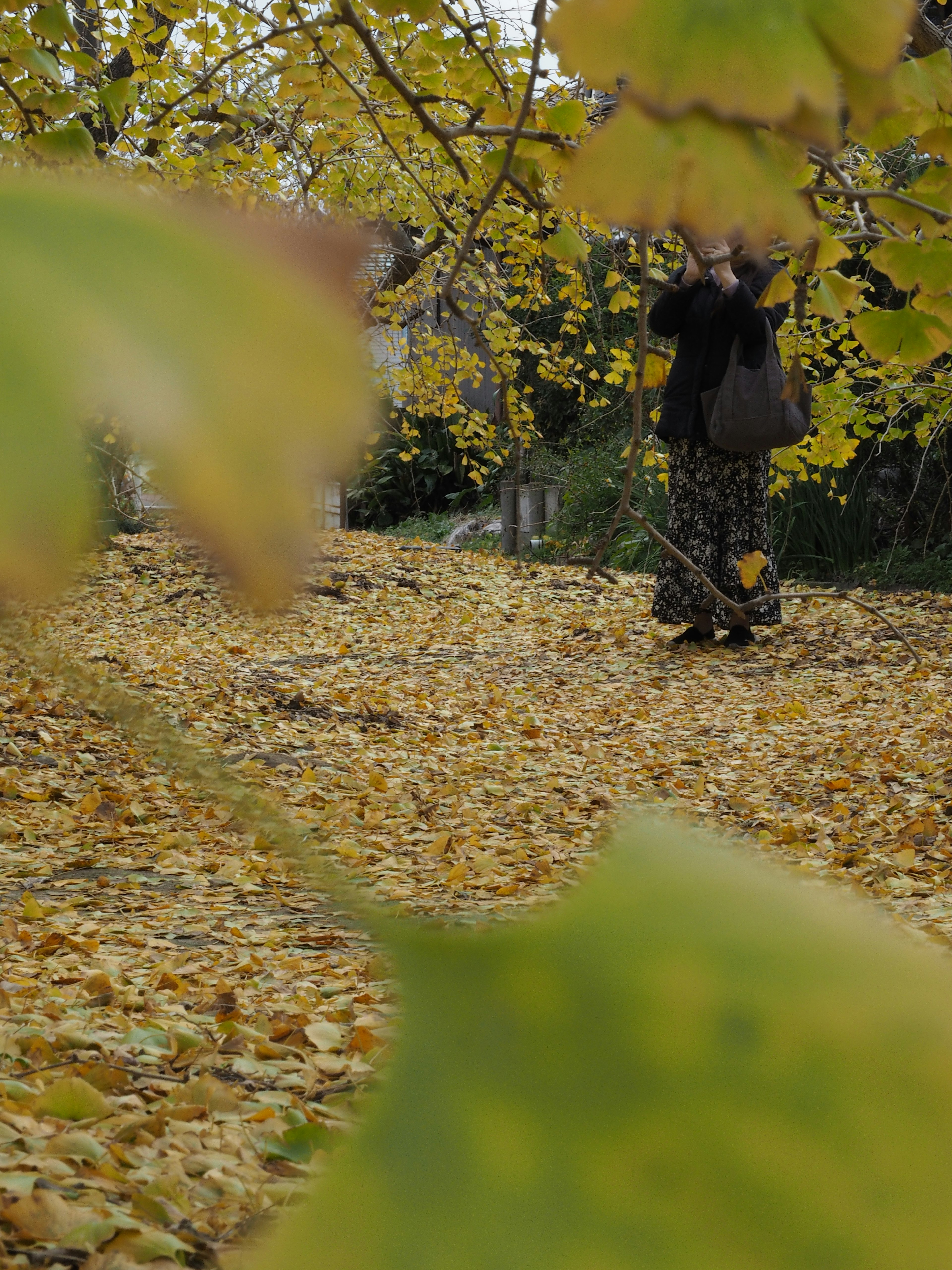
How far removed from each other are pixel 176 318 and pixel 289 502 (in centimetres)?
4

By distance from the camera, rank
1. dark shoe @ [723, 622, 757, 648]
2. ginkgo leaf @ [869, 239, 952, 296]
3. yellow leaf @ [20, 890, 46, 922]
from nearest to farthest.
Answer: ginkgo leaf @ [869, 239, 952, 296], yellow leaf @ [20, 890, 46, 922], dark shoe @ [723, 622, 757, 648]

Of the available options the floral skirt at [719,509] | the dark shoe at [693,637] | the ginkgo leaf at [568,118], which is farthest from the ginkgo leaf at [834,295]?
the dark shoe at [693,637]

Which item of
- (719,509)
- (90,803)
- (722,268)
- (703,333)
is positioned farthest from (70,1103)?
(719,509)

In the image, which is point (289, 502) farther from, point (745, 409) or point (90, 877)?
point (745, 409)

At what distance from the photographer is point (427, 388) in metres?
6.55

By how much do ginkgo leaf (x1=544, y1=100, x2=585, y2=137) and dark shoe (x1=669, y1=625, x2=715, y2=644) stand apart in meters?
4.00

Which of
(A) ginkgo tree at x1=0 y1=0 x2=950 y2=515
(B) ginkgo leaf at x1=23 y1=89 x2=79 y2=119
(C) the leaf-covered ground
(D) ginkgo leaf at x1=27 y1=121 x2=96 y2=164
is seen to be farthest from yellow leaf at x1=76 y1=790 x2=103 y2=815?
(D) ginkgo leaf at x1=27 y1=121 x2=96 y2=164

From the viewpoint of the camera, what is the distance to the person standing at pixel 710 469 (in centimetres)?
454

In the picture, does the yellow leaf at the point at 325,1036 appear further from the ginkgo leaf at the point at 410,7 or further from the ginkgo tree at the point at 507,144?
the ginkgo leaf at the point at 410,7

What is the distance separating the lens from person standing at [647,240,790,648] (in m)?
4.54

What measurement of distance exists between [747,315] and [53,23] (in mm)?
3275

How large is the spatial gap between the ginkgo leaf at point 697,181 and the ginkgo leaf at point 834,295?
2.52 ft

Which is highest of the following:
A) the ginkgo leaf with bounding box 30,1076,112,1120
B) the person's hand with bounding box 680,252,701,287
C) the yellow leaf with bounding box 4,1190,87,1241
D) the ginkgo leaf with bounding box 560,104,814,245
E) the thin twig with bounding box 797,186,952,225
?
the person's hand with bounding box 680,252,701,287

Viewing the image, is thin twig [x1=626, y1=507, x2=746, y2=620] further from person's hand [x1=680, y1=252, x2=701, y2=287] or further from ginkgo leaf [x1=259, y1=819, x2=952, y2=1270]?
person's hand [x1=680, y1=252, x2=701, y2=287]
